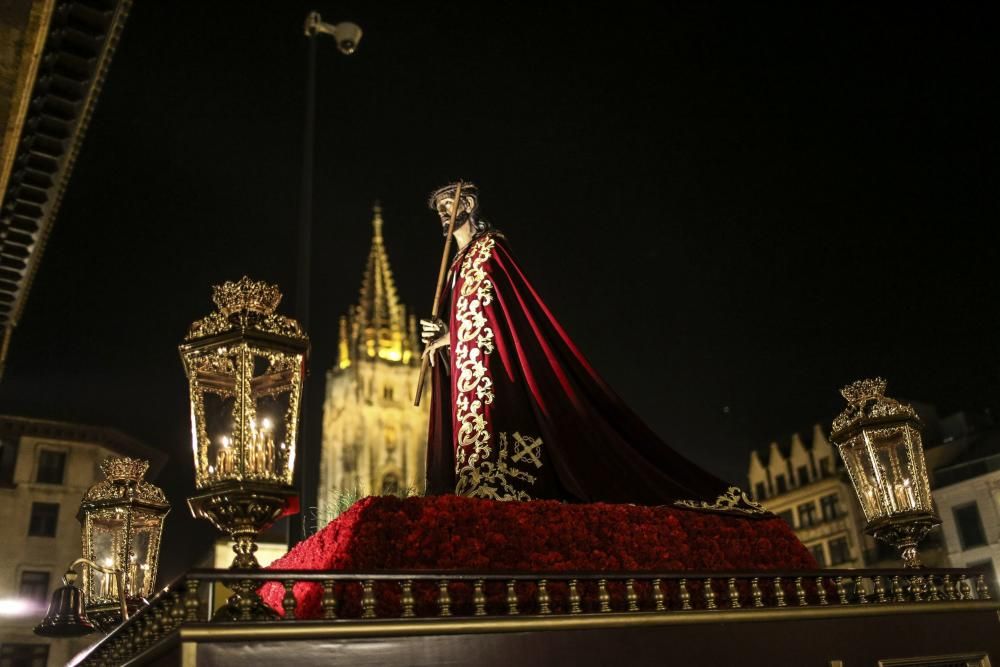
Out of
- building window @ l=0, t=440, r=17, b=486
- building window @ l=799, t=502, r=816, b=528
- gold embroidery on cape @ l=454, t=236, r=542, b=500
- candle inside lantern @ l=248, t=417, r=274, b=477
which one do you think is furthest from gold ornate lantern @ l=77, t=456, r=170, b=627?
building window @ l=799, t=502, r=816, b=528

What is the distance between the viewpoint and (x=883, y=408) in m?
8.07

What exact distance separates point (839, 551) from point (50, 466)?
33891 millimetres

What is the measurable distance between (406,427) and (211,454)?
72.2 meters

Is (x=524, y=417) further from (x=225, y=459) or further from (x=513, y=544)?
(x=225, y=459)

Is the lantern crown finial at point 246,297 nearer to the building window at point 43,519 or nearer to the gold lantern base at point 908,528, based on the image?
the gold lantern base at point 908,528

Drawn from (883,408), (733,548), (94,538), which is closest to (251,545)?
(733,548)

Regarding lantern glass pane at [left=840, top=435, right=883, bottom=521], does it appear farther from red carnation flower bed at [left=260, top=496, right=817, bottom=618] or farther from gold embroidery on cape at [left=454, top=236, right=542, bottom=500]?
gold embroidery on cape at [left=454, top=236, right=542, bottom=500]

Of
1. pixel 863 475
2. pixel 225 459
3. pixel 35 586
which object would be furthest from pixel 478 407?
pixel 35 586

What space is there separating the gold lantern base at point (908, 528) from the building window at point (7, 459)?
35192 mm

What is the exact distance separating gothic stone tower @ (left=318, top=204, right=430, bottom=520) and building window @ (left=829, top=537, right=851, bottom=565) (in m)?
38.6

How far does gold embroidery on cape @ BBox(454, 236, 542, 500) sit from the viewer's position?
24.4 ft

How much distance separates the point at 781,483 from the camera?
44.9 meters

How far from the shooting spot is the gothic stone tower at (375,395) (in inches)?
2943

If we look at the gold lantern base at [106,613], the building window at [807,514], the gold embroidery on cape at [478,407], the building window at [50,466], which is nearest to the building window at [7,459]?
the building window at [50,466]
